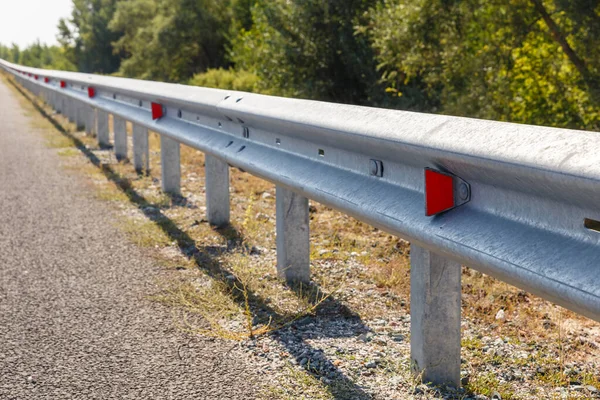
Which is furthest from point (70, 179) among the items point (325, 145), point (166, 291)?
point (325, 145)

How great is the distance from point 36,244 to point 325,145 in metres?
3.12

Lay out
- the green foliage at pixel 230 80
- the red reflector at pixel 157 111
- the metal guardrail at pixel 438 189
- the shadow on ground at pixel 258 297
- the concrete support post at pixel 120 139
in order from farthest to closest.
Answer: the green foliage at pixel 230 80 < the concrete support post at pixel 120 139 < the red reflector at pixel 157 111 < the shadow on ground at pixel 258 297 < the metal guardrail at pixel 438 189

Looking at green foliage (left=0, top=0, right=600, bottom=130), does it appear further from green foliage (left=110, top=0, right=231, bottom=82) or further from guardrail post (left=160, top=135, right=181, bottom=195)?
guardrail post (left=160, top=135, right=181, bottom=195)

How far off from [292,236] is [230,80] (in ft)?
96.7

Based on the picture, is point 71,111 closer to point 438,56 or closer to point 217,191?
point 438,56

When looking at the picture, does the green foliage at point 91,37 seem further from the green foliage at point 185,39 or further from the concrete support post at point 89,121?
the concrete support post at point 89,121

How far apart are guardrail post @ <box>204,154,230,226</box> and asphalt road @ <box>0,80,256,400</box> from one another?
744 millimetres

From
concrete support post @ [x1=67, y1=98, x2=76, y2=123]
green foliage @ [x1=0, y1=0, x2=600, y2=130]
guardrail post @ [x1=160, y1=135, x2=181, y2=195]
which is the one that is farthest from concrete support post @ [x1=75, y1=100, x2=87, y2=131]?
guardrail post @ [x1=160, y1=135, x2=181, y2=195]

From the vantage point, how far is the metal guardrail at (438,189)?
206cm

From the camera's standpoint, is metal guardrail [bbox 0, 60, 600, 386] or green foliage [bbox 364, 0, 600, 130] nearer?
metal guardrail [bbox 0, 60, 600, 386]

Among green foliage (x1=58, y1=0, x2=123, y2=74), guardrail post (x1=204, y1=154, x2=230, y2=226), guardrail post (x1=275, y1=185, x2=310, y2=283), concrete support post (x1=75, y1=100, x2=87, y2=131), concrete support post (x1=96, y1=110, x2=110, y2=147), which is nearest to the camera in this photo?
guardrail post (x1=275, y1=185, x2=310, y2=283)

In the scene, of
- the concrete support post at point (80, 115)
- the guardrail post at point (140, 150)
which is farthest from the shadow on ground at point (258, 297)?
the concrete support post at point (80, 115)

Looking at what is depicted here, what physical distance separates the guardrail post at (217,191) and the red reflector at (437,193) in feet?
12.3

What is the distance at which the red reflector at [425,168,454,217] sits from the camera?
2.66 m
